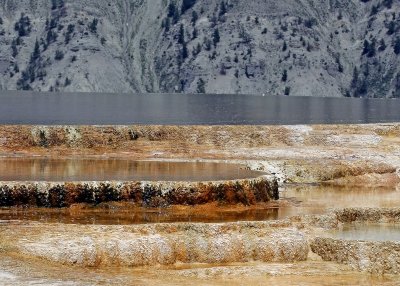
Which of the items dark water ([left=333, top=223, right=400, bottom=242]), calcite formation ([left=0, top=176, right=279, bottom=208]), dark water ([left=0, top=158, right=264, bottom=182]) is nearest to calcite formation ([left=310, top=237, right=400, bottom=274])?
dark water ([left=333, top=223, right=400, bottom=242])

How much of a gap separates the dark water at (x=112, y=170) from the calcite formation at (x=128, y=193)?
5.34ft

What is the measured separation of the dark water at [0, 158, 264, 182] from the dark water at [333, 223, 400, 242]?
9763 millimetres

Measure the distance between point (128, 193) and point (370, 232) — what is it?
12.2 metres

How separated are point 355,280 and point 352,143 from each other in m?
43.7

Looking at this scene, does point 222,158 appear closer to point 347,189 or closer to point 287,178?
point 287,178

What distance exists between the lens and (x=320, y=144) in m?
73.6

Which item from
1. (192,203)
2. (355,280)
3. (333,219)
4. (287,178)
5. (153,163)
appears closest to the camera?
(355,280)

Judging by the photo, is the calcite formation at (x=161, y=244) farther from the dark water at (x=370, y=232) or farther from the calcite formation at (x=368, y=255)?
the dark water at (x=370, y=232)

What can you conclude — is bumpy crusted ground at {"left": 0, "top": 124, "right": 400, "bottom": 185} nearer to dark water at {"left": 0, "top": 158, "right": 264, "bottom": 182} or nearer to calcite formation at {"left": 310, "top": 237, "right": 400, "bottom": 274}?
dark water at {"left": 0, "top": 158, "right": 264, "bottom": 182}

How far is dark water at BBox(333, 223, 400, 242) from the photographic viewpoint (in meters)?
36.0

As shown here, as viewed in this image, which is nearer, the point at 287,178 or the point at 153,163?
the point at 153,163

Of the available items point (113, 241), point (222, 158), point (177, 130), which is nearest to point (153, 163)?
point (222, 158)

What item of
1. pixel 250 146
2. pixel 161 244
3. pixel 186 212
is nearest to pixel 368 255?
pixel 161 244

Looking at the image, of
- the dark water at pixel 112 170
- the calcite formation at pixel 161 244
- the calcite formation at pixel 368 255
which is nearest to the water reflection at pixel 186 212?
the dark water at pixel 112 170
